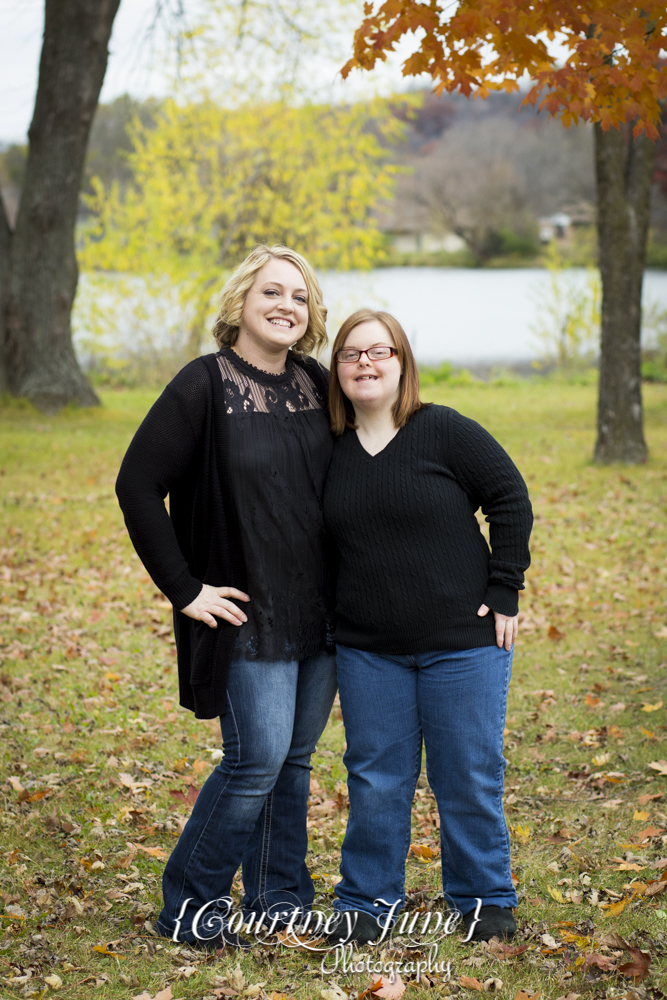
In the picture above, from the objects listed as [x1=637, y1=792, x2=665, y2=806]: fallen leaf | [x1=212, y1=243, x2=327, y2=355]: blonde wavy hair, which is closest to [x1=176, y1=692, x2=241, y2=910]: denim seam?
[x1=212, y1=243, x2=327, y2=355]: blonde wavy hair

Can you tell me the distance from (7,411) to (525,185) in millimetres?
23618

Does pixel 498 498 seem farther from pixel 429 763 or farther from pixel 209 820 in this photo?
pixel 209 820

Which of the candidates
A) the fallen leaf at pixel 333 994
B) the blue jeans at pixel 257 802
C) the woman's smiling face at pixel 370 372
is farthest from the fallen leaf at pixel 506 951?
the woman's smiling face at pixel 370 372

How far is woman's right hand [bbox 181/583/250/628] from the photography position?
273 centimetres

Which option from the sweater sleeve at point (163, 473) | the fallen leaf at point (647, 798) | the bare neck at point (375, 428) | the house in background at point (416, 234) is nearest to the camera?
the sweater sleeve at point (163, 473)

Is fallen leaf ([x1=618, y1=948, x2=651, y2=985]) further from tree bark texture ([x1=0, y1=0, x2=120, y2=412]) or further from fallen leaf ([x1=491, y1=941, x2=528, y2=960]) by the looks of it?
tree bark texture ([x1=0, y1=0, x2=120, y2=412])

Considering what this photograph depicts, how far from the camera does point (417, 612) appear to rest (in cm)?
280

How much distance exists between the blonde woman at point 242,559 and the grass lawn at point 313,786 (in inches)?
17.5

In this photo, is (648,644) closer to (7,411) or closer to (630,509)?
(630,509)

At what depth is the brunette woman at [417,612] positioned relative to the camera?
2816mm

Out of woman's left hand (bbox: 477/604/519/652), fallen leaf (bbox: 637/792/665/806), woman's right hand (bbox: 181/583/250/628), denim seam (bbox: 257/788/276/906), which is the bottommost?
fallen leaf (bbox: 637/792/665/806)

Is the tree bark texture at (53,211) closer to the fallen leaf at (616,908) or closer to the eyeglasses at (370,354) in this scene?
the eyeglasses at (370,354)

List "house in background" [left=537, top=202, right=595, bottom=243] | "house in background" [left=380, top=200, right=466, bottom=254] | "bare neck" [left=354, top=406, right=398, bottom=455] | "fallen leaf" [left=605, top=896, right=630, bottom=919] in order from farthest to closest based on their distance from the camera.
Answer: "house in background" [left=380, top=200, right=466, bottom=254] < "house in background" [left=537, top=202, right=595, bottom=243] < "fallen leaf" [left=605, top=896, right=630, bottom=919] < "bare neck" [left=354, top=406, right=398, bottom=455]

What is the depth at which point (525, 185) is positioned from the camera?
31.5 meters
